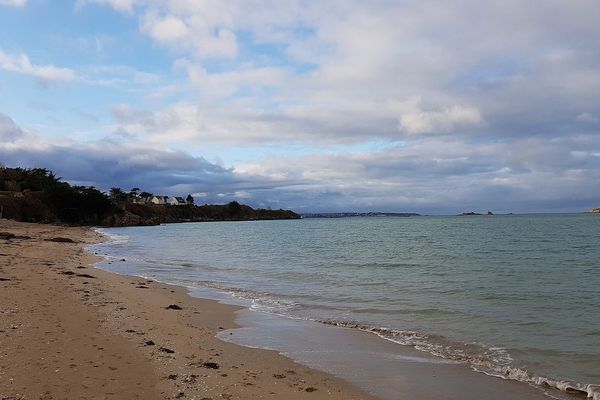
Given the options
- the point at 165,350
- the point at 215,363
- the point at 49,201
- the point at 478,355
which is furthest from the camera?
the point at 49,201

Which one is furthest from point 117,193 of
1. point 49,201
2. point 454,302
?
point 454,302

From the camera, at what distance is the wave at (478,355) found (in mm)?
7738

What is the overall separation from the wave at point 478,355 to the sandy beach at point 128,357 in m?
2.98

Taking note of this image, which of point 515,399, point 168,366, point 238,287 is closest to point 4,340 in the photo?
point 168,366

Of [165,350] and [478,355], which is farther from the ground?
[165,350]

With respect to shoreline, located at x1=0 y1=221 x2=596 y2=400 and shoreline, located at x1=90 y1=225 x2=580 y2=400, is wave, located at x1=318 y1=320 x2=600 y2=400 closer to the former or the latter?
shoreline, located at x1=90 y1=225 x2=580 y2=400

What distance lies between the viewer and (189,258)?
34594 millimetres

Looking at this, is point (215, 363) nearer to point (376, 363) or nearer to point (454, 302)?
point (376, 363)

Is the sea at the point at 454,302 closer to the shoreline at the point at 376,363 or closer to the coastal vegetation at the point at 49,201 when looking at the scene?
the shoreline at the point at 376,363

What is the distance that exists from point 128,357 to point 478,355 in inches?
263

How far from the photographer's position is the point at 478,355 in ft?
31.5

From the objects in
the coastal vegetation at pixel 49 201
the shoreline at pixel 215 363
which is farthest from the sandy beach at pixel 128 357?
the coastal vegetation at pixel 49 201

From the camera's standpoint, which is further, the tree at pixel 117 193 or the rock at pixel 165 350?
the tree at pixel 117 193

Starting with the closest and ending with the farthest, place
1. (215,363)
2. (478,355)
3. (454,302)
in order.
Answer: (215,363) → (478,355) → (454,302)
